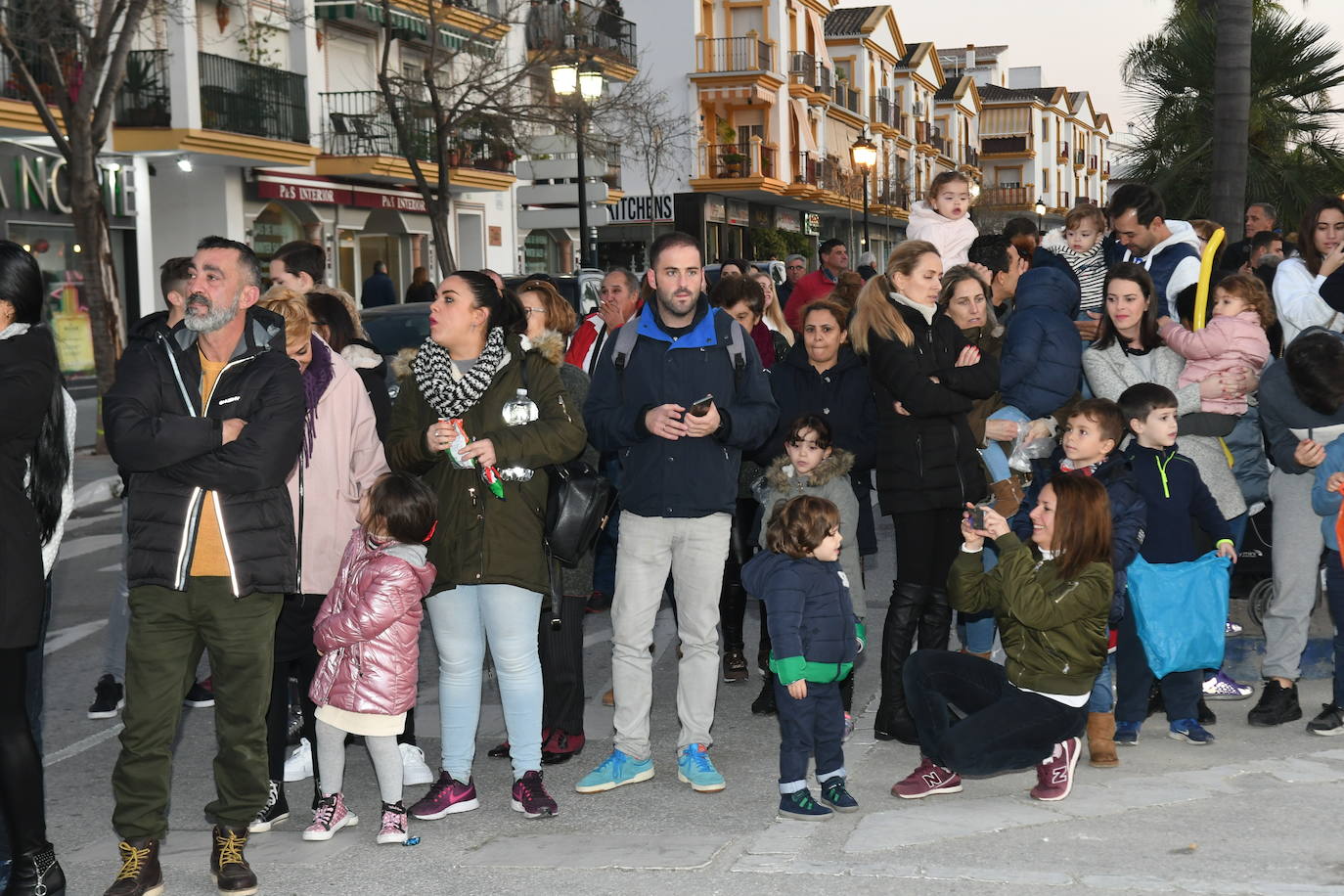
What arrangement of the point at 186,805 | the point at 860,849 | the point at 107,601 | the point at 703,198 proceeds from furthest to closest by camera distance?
1. the point at 703,198
2. the point at 107,601
3. the point at 186,805
4. the point at 860,849

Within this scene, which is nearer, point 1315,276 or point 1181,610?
point 1181,610

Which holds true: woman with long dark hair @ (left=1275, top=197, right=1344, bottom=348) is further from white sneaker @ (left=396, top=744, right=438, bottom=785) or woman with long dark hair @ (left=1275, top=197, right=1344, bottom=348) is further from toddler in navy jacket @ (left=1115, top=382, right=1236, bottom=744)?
white sneaker @ (left=396, top=744, right=438, bottom=785)

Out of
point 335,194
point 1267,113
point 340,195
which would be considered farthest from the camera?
point 340,195

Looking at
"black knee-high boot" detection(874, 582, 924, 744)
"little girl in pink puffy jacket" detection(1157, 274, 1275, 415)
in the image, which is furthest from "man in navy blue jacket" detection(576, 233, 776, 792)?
"little girl in pink puffy jacket" detection(1157, 274, 1275, 415)

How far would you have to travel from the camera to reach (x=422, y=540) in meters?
5.38

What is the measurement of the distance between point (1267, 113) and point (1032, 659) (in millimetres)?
14518

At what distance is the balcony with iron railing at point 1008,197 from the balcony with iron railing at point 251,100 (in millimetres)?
64068

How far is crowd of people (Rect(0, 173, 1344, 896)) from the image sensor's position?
15.8 ft

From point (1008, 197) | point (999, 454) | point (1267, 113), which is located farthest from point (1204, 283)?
point (1008, 197)

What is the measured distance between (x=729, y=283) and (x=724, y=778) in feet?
10.2

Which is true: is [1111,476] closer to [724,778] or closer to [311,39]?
[724,778]

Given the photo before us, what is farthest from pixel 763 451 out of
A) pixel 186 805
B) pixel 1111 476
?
pixel 186 805

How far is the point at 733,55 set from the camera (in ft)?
167

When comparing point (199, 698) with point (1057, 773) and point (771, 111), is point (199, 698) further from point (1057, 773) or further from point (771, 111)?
point (771, 111)
